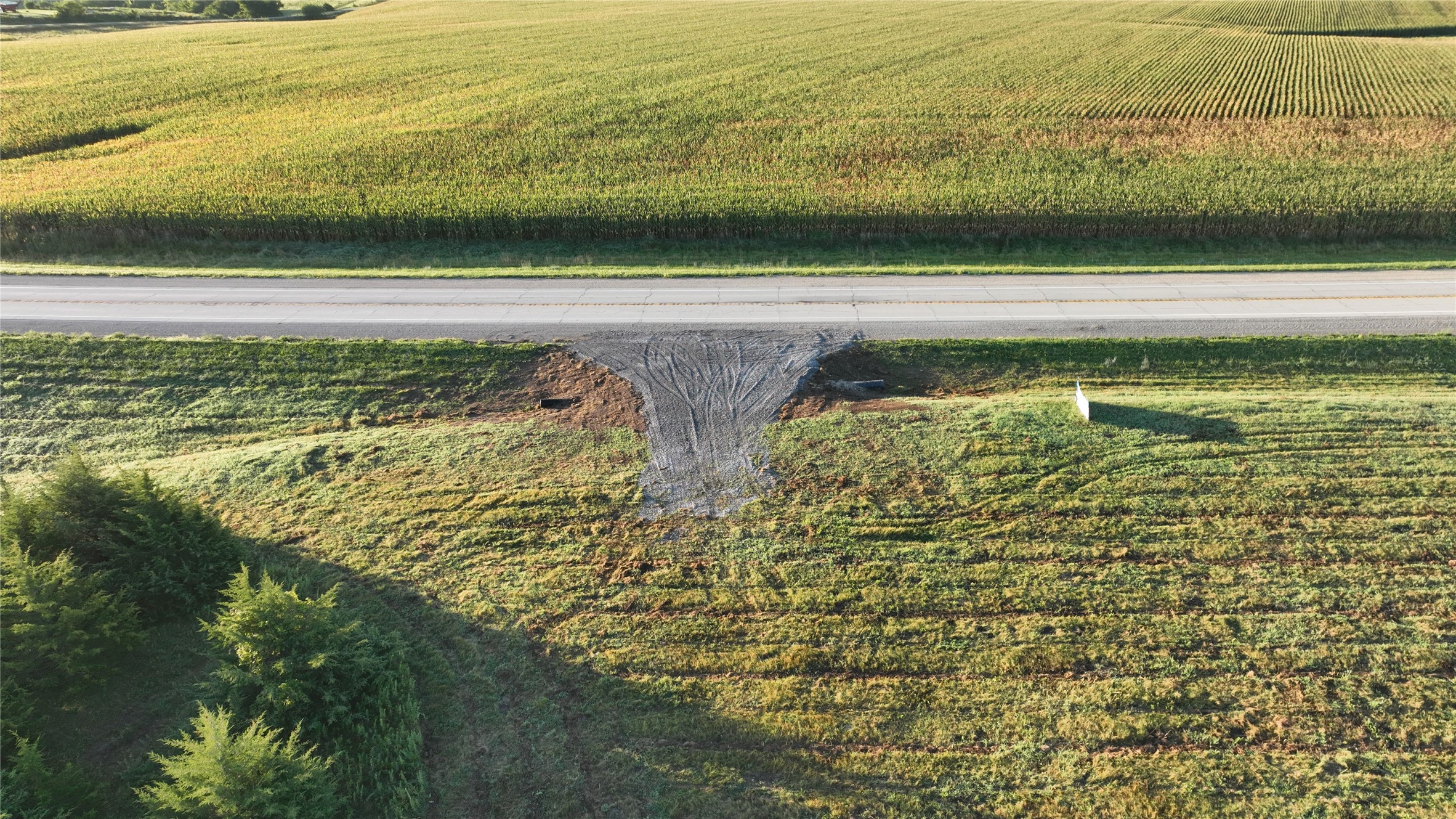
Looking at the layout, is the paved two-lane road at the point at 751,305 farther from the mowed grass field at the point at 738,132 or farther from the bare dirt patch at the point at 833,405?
the mowed grass field at the point at 738,132

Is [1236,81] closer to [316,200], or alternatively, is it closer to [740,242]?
[740,242]

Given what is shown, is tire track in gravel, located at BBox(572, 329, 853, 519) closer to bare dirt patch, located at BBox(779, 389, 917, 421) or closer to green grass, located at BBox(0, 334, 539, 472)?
bare dirt patch, located at BBox(779, 389, 917, 421)

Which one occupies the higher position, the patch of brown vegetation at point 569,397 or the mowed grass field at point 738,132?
the mowed grass field at point 738,132

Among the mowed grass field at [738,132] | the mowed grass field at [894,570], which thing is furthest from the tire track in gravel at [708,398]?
the mowed grass field at [738,132]

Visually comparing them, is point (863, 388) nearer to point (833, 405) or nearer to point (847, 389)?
point (847, 389)

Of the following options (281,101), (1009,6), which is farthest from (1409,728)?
(1009,6)

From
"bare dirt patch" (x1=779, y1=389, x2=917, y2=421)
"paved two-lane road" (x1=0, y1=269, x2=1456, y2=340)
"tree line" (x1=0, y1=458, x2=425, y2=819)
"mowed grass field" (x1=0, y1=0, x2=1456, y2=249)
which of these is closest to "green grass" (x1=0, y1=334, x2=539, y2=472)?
"paved two-lane road" (x1=0, y1=269, x2=1456, y2=340)
